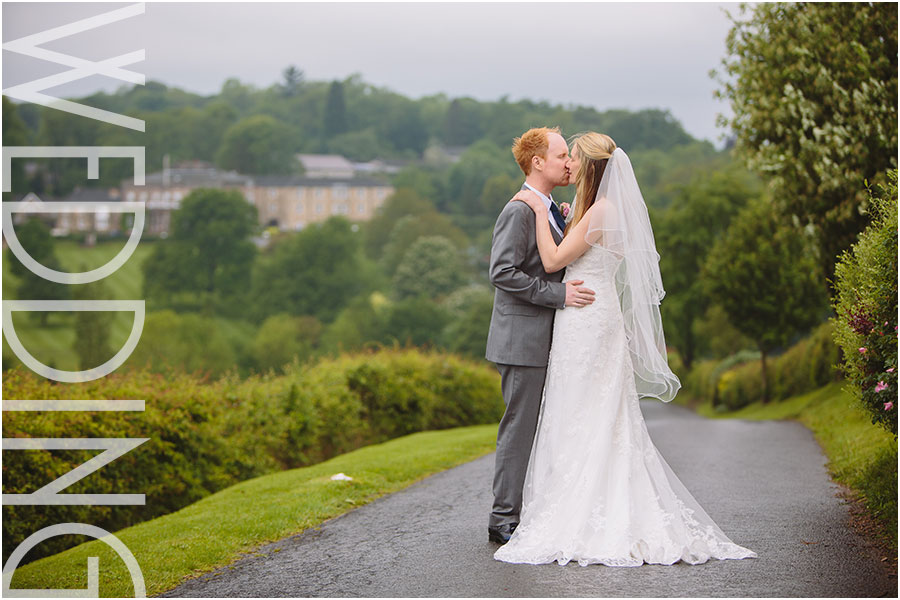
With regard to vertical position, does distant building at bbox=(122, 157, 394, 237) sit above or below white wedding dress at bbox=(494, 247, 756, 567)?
above

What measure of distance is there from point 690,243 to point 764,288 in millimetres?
21081

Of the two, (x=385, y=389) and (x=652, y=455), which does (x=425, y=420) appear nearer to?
(x=385, y=389)

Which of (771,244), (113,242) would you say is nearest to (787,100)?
(771,244)

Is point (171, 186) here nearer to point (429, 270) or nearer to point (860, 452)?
point (429, 270)

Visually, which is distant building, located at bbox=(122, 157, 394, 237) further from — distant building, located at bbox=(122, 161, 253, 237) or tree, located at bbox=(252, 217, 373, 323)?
tree, located at bbox=(252, 217, 373, 323)

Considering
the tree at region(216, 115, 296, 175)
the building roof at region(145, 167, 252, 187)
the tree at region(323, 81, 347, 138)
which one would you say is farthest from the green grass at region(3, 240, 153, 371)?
the tree at region(323, 81, 347, 138)

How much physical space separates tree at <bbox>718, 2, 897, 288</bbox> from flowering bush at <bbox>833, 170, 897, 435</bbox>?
6.84 metres

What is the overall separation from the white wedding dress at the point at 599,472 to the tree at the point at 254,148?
148000 mm

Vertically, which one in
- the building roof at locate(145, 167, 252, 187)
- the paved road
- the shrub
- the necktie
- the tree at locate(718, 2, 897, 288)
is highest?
the building roof at locate(145, 167, 252, 187)

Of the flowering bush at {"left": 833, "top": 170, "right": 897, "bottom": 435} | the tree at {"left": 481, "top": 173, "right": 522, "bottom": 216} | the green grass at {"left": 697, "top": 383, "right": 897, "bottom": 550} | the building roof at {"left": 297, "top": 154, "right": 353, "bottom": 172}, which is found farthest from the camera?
the building roof at {"left": 297, "top": 154, "right": 353, "bottom": 172}

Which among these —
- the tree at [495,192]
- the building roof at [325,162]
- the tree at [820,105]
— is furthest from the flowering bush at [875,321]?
the building roof at [325,162]

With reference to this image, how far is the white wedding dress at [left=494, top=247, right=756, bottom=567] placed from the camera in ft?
18.9

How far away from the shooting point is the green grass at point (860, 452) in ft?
23.0

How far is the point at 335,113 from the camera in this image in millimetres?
166375
